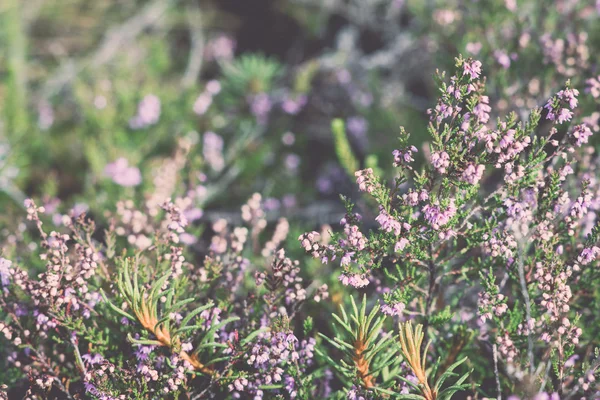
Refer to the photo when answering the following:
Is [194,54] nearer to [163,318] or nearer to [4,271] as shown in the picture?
[4,271]

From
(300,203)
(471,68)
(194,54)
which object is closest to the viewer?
(471,68)

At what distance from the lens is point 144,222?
8.45 ft

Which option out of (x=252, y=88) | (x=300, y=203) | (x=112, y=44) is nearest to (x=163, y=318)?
(x=300, y=203)

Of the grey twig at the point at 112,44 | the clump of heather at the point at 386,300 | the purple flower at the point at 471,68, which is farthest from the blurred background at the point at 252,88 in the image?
the purple flower at the point at 471,68

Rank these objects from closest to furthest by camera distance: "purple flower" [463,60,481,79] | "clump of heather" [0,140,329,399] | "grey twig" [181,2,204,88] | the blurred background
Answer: "purple flower" [463,60,481,79], "clump of heather" [0,140,329,399], the blurred background, "grey twig" [181,2,204,88]

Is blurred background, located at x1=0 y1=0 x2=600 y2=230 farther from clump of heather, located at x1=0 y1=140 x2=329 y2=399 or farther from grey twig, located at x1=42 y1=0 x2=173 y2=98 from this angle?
clump of heather, located at x1=0 y1=140 x2=329 y2=399

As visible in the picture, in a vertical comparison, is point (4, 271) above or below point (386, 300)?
above

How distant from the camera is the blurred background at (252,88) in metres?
3.31

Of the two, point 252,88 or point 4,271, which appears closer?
point 4,271

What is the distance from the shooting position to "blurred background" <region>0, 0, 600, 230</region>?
10.9 ft

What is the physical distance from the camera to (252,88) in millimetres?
4031

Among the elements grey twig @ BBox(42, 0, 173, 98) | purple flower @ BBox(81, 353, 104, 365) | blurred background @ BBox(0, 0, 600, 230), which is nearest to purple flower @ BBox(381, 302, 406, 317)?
purple flower @ BBox(81, 353, 104, 365)

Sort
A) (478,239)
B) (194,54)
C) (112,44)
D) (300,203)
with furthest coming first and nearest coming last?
(112,44), (194,54), (300,203), (478,239)

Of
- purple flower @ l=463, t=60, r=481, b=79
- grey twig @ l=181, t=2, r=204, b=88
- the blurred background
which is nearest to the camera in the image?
purple flower @ l=463, t=60, r=481, b=79
